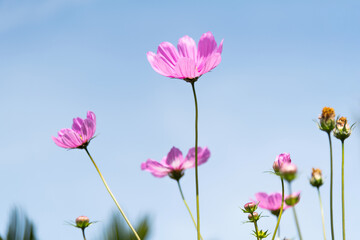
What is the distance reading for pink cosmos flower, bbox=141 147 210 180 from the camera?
2.96 ft

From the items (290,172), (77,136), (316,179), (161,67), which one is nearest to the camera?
(290,172)

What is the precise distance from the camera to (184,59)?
903 millimetres

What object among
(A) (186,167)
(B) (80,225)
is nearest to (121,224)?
(B) (80,225)

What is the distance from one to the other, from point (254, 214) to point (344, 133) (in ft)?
0.87

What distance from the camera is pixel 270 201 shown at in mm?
1027

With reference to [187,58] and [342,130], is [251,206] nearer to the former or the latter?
[342,130]

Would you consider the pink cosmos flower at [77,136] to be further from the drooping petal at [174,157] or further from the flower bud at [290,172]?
the flower bud at [290,172]

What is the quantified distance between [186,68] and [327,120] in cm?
30

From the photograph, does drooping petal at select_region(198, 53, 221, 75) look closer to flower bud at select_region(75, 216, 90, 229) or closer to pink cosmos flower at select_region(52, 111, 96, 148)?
pink cosmos flower at select_region(52, 111, 96, 148)

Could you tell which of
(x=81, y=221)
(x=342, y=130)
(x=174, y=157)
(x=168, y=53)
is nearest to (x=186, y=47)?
(x=168, y=53)

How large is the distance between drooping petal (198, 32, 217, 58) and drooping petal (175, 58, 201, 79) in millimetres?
54

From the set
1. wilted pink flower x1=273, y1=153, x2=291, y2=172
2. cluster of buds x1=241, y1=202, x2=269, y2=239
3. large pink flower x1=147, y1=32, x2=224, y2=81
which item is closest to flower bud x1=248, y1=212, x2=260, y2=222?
cluster of buds x1=241, y1=202, x2=269, y2=239

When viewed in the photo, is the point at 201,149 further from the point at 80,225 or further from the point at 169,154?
the point at 80,225

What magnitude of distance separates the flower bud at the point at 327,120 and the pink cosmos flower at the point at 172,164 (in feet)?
0.88
